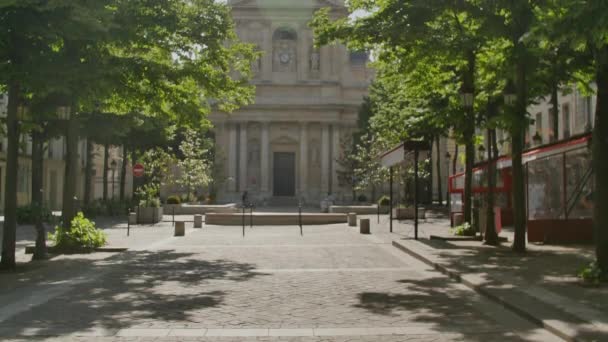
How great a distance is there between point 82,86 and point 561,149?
13577mm

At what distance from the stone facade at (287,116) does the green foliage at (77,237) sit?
166ft

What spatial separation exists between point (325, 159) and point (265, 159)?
6.27 metres

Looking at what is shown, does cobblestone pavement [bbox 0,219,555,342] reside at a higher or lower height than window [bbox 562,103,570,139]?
lower

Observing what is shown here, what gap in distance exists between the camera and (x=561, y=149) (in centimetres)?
2002

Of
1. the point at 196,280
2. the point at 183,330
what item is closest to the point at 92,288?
the point at 196,280

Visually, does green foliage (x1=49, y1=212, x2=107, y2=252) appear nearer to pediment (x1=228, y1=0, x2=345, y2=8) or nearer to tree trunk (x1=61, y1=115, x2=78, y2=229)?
tree trunk (x1=61, y1=115, x2=78, y2=229)

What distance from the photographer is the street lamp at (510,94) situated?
57.2 ft

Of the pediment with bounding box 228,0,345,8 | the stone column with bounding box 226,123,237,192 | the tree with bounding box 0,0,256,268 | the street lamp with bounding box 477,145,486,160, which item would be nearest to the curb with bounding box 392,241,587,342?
the tree with bounding box 0,0,256,268

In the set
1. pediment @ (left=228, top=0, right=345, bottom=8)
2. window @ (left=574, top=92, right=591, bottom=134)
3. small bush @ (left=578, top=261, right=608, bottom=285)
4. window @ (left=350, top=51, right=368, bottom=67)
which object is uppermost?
pediment @ (left=228, top=0, right=345, bottom=8)

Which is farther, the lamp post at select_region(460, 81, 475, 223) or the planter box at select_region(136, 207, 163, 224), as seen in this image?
the planter box at select_region(136, 207, 163, 224)

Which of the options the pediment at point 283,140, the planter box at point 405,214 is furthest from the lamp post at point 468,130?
the pediment at point 283,140

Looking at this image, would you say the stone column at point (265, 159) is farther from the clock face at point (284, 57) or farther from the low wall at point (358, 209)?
the low wall at point (358, 209)

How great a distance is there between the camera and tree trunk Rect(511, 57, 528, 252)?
1581 cm

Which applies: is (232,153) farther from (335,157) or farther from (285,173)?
(335,157)
